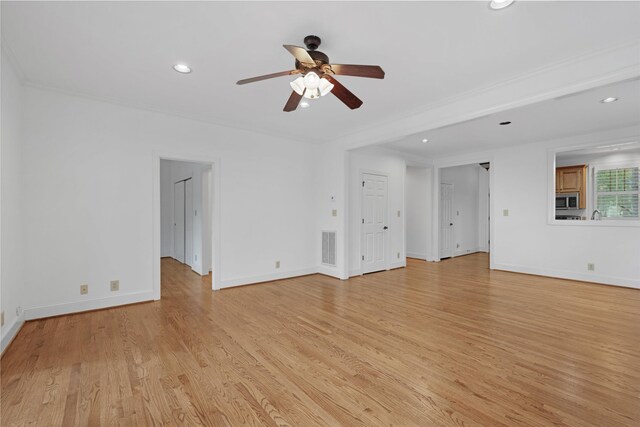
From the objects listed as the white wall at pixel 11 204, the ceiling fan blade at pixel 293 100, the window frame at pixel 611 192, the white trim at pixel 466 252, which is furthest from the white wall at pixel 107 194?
the window frame at pixel 611 192

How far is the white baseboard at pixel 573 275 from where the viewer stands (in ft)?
15.5

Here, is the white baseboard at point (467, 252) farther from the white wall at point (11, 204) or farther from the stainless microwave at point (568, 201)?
the white wall at point (11, 204)

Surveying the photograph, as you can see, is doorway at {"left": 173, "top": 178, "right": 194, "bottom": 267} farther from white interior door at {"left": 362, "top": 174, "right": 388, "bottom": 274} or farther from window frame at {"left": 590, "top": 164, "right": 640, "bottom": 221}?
window frame at {"left": 590, "top": 164, "right": 640, "bottom": 221}

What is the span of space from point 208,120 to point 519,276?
6172mm

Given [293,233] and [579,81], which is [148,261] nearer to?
[293,233]

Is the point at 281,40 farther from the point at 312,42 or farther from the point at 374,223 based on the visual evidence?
the point at 374,223

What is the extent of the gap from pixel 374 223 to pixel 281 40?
4.24 m

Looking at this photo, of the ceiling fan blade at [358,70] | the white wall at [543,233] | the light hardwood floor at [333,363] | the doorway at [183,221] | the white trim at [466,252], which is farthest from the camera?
the white trim at [466,252]

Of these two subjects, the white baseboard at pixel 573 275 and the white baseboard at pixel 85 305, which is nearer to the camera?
the white baseboard at pixel 85 305

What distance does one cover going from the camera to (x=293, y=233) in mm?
5531

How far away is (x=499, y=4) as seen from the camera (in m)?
2.00

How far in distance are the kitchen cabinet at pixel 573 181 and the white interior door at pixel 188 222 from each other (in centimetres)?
735

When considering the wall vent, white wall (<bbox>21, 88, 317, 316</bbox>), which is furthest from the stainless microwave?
white wall (<bbox>21, 88, 317, 316</bbox>)

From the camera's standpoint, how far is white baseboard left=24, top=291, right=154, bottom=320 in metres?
3.29
